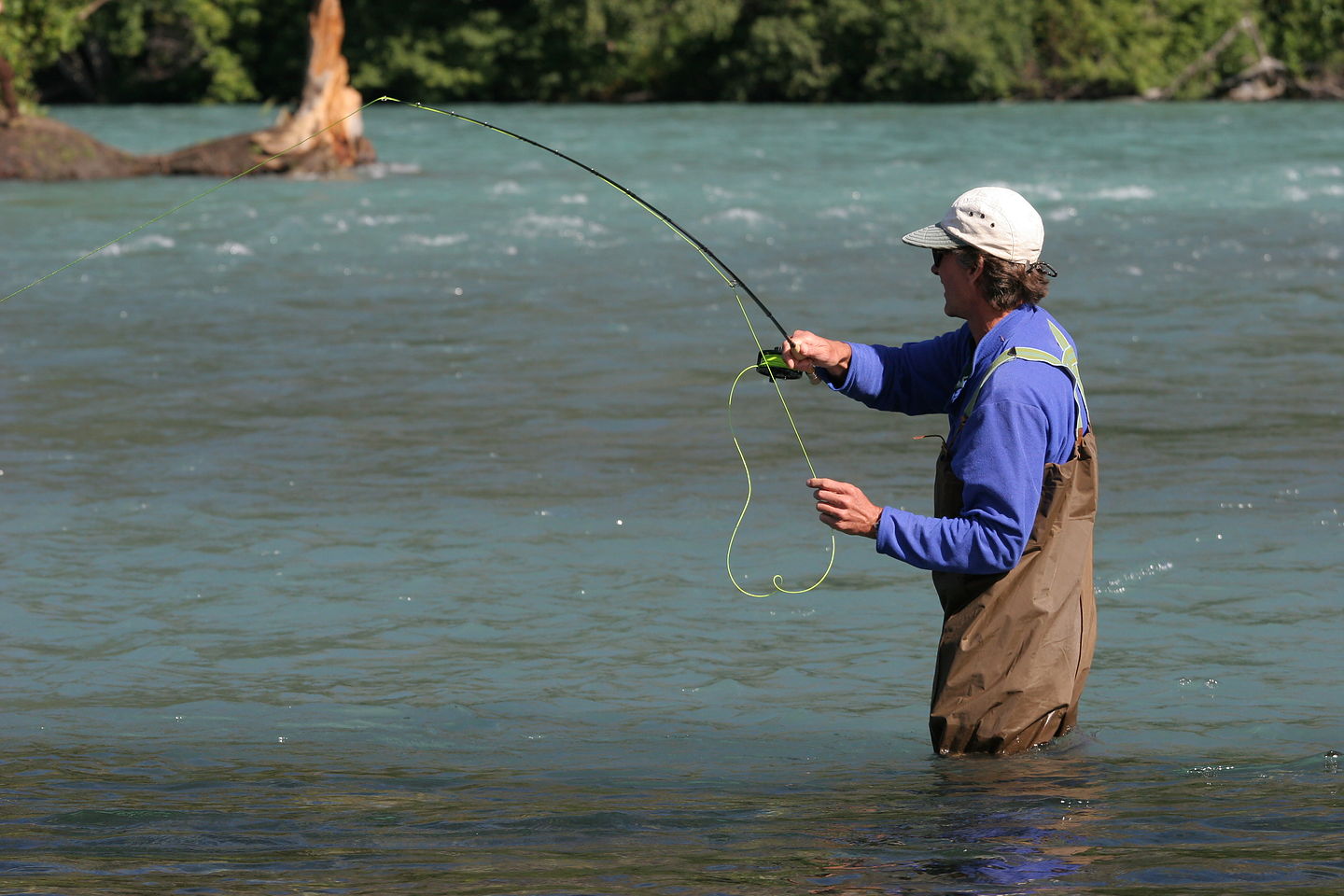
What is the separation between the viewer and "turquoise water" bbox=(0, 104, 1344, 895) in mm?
4008

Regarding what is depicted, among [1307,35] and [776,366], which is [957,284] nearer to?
[776,366]

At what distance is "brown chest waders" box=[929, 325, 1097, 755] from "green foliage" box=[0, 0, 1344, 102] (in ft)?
128

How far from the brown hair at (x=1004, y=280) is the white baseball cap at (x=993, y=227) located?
16 mm

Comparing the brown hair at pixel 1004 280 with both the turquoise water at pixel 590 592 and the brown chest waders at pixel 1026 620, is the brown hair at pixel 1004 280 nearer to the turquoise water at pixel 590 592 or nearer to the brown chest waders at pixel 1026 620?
the brown chest waders at pixel 1026 620

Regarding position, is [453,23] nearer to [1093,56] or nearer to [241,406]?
[1093,56]

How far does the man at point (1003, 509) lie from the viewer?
12.0 ft

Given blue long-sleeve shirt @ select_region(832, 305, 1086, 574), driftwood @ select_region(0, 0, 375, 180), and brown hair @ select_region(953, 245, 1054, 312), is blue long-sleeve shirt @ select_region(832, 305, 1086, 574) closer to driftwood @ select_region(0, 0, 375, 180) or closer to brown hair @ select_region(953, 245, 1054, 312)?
brown hair @ select_region(953, 245, 1054, 312)

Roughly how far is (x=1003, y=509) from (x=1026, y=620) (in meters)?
0.31

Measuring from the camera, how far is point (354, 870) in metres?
3.78

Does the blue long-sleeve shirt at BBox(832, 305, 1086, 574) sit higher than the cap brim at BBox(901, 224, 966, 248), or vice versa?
the cap brim at BBox(901, 224, 966, 248)

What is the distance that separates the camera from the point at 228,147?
2377 cm

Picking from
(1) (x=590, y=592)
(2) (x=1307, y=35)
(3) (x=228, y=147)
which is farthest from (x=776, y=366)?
(2) (x=1307, y=35)

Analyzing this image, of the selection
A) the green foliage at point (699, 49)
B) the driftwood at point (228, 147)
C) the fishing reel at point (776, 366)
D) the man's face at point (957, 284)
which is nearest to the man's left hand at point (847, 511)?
the man's face at point (957, 284)

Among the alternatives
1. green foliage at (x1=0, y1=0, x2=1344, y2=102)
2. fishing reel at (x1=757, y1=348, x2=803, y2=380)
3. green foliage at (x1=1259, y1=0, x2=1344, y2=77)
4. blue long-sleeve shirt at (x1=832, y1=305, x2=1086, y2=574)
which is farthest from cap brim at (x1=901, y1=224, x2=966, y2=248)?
green foliage at (x1=1259, y1=0, x2=1344, y2=77)
